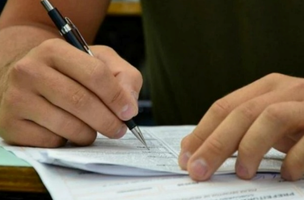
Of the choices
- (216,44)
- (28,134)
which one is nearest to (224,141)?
(28,134)

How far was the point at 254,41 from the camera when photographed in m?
1.08

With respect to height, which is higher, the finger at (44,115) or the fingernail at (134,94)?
the finger at (44,115)

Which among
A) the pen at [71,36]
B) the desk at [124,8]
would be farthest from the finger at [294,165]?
the desk at [124,8]

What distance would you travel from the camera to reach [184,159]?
1.92 feet

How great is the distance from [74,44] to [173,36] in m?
0.50

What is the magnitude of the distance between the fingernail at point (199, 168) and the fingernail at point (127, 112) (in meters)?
0.13

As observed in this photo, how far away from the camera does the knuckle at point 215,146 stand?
564 mm

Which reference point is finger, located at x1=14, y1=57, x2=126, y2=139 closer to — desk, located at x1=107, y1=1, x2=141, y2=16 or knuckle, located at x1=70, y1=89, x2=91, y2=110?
knuckle, located at x1=70, y1=89, x2=91, y2=110

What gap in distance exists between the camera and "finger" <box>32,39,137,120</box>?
63 cm

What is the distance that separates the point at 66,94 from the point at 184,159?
0.51 feet

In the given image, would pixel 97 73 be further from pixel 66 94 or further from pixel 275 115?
pixel 275 115

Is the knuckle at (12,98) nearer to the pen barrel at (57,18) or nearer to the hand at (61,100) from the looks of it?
the hand at (61,100)

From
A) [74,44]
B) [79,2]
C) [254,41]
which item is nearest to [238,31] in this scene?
[254,41]

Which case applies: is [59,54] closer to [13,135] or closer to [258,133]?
[13,135]
